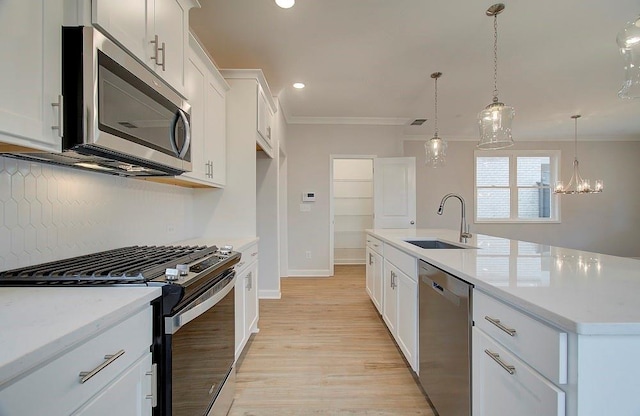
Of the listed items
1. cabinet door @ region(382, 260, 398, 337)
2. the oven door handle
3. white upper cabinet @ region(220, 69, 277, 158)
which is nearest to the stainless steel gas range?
the oven door handle

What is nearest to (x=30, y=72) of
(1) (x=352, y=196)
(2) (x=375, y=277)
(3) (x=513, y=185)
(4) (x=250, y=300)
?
(4) (x=250, y=300)

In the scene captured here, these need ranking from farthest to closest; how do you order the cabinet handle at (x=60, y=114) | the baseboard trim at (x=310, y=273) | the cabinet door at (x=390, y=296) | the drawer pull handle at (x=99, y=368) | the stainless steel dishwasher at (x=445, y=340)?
the baseboard trim at (x=310, y=273) < the cabinet door at (x=390, y=296) < the stainless steel dishwasher at (x=445, y=340) < the cabinet handle at (x=60, y=114) < the drawer pull handle at (x=99, y=368)

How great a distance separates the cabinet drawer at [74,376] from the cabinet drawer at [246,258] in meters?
1.20

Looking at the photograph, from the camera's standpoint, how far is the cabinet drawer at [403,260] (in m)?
1.92

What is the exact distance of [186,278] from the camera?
43.3 inches

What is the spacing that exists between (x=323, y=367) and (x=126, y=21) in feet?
7.50

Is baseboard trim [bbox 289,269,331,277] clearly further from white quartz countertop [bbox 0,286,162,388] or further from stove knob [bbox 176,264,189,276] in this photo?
white quartz countertop [bbox 0,286,162,388]

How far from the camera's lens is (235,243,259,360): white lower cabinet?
6.89ft

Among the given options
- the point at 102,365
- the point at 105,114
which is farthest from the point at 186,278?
the point at 105,114

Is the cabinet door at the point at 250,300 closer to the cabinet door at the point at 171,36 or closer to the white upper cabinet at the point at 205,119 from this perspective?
the white upper cabinet at the point at 205,119

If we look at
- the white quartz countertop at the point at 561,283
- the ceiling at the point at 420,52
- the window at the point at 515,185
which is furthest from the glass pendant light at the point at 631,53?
the window at the point at 515,185

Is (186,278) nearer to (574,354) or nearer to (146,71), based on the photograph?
(146,71)

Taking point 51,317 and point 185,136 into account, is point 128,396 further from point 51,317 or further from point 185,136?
point 185,136

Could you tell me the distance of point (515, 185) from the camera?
668 centimetres
